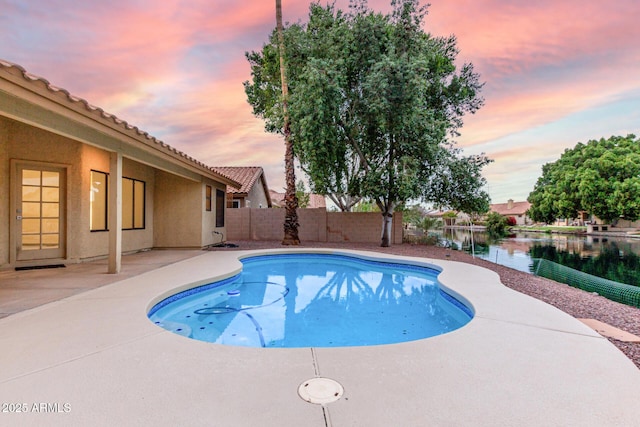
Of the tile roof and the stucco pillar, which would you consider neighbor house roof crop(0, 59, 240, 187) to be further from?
the tile roof

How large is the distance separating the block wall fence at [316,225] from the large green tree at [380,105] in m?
1.42

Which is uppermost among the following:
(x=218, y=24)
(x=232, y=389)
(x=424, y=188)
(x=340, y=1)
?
(x=340, y=1)

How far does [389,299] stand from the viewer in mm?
6422

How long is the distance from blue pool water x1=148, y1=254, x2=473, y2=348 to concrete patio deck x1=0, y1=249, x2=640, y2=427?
40.7 inches

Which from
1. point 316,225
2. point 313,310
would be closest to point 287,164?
point 316,225

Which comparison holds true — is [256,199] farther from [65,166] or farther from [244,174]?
[65,166]

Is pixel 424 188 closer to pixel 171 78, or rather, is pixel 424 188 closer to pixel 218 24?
pixel 218 24

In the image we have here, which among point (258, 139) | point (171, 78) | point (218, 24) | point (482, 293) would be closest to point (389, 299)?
point (482, 293)

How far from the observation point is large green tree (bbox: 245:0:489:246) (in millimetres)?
11258

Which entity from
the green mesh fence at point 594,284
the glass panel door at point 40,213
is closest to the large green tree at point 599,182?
the green mesh fence at point 594,284

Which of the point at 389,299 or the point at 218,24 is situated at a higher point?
the point at 218,24

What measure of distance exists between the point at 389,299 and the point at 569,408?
4.32m

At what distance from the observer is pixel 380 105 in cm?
1095

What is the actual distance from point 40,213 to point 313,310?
6.41m
